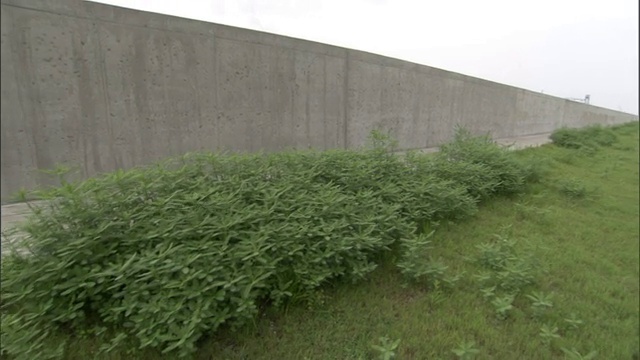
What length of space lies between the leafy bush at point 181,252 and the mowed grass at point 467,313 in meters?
0.15

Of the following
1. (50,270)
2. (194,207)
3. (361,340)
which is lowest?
(361,340)

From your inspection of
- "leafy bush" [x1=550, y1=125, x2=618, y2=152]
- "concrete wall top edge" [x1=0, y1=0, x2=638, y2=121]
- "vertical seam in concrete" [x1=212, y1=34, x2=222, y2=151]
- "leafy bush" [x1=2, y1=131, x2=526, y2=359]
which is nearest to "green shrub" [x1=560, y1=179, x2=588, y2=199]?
"leafy bush" [x1=2, y1=131, x2=526, y2=359]

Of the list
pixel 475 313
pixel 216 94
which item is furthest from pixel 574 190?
pixel 216 94

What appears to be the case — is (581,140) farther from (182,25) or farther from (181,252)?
(181,252)

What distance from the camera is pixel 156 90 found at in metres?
5.70

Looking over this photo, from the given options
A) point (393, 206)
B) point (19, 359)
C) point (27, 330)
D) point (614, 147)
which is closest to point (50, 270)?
point (27, 330)

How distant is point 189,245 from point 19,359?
0.91 metres

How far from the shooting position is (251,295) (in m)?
2.00

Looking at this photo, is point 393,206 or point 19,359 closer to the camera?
point 19,359

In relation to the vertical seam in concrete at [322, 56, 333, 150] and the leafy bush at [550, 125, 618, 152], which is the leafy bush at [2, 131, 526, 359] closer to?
the vertical seam in concrete at [322, 56, 333, 150]

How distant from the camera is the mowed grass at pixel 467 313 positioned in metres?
2.09

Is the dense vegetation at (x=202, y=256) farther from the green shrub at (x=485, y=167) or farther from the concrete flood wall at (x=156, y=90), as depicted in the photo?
the concrete flood wall at (x=156, y=90)

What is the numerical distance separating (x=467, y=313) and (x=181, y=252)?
6.39 feet

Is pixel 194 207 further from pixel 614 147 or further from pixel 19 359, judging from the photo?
pixel 614 147
